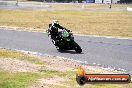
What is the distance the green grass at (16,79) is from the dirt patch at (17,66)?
0.70m

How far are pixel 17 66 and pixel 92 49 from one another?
22.8 ft

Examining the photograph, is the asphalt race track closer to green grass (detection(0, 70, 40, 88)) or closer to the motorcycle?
the motorcycle

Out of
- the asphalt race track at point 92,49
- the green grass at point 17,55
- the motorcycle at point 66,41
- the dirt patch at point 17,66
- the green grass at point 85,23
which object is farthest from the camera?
the green grass at point 85,23

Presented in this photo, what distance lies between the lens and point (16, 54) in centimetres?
1888

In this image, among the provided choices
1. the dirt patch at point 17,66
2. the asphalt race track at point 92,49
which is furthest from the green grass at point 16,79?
the asphalt race track at point 92,49

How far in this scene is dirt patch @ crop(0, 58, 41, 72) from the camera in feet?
47.6

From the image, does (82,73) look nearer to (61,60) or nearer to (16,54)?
(61,60)

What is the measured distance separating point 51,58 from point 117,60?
310cm

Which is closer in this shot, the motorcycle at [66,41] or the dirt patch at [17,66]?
the dirt patch at [17,66]

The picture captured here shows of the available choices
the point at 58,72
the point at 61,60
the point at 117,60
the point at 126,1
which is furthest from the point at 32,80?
the point at 126,1

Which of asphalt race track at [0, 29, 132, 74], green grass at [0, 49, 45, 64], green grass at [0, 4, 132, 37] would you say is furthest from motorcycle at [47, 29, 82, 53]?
green grass at [0, 4, 132, 37]

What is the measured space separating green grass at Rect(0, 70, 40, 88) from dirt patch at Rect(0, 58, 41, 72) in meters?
0.70

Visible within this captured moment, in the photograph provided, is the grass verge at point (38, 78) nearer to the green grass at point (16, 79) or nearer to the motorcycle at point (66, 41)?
the green grass at point (16, 79)

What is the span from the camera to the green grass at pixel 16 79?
11.8m
